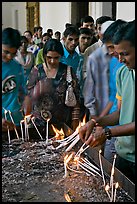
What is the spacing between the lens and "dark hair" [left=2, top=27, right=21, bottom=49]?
2.23 m

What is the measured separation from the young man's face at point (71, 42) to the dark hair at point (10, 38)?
53.8 inches

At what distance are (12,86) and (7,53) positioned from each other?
0.23 m

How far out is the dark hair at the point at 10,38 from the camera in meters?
2.23

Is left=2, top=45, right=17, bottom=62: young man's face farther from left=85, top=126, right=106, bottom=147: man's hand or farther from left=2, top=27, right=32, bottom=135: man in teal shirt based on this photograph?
left=85, top=126, right=106, bottom=147: man's hand

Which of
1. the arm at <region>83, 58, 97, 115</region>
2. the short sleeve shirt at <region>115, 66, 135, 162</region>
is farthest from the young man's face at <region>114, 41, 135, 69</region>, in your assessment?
the arm at <region>83, 58, 97, 115</region>

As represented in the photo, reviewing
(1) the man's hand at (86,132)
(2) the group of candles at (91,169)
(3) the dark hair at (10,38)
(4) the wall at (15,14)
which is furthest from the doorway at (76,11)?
(1) the man's hand at (86,132)

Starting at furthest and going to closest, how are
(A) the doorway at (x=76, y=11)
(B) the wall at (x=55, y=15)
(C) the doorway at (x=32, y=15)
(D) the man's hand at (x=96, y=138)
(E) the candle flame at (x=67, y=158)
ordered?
(C) the doorway at (x=32, y=15) < (B) the wall at (x=55, y=15) < (A) the doorway at (x=76, y=11) < (E) the candle flame at (x=67, y=158) < (D) the man's hand at (x=96, y=138)

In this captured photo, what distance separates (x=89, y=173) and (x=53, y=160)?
31 centimetres

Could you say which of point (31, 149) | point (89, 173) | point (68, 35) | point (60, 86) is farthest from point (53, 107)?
point (68, 35)

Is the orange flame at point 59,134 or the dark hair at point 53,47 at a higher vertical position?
the dark hair at point 53,47

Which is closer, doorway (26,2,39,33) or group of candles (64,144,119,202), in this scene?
group of candles (64,144,119,202)

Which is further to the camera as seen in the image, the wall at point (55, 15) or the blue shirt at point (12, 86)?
the wall at point (55, 15)

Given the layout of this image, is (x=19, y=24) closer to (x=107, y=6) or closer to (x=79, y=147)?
(x=107, y=6)

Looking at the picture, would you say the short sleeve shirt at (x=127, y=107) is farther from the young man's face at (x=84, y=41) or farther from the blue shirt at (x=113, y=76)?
the young man's face at (x=84, y=41)
